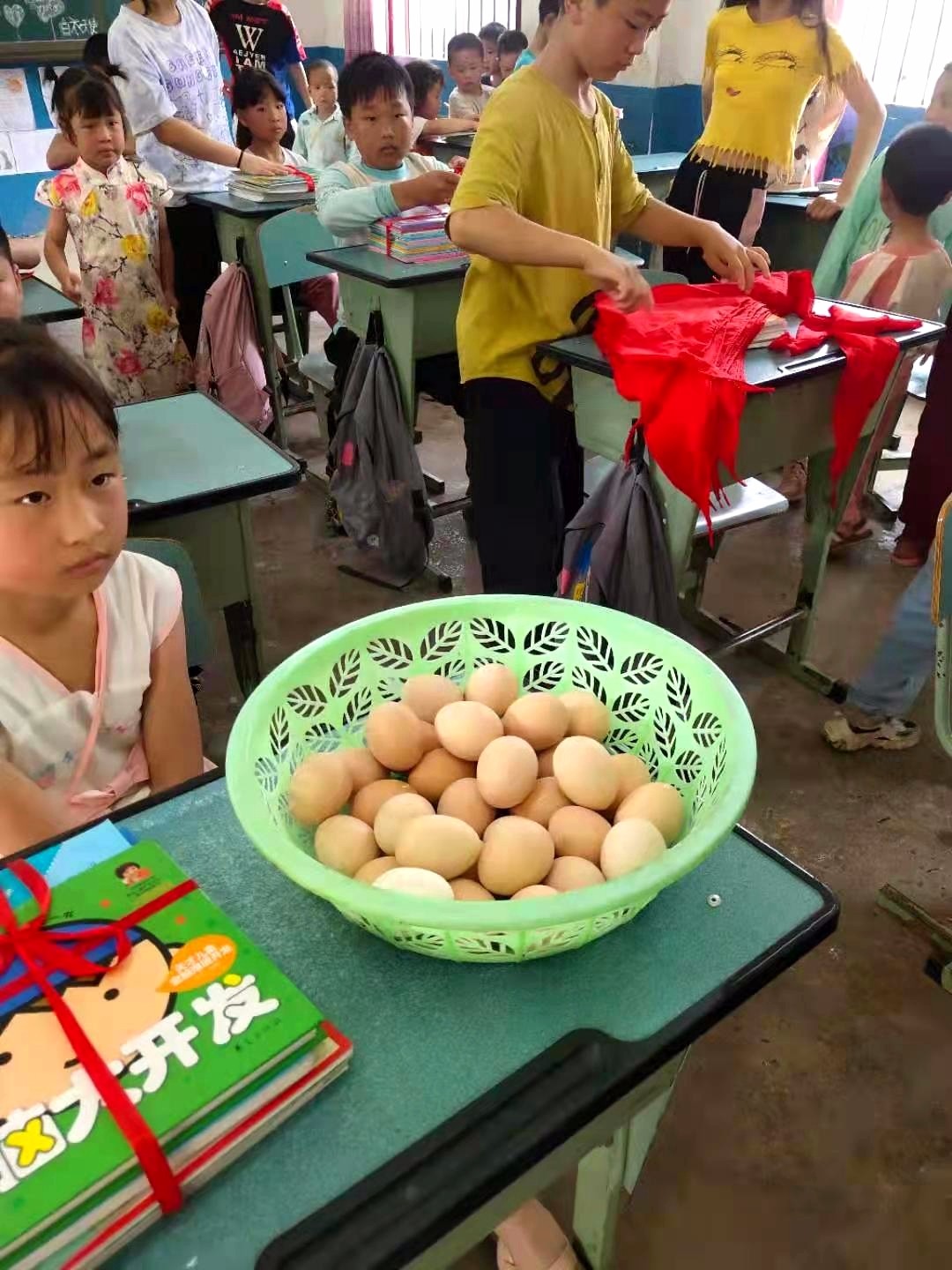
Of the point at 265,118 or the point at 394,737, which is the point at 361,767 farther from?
the point at 265,118

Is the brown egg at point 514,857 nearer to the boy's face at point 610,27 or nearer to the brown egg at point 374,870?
the brown egg at point 374,870

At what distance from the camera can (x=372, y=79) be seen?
250 centimetres

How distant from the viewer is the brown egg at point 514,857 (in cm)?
71

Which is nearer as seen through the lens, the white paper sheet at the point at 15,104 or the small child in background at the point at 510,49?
the small child in background at the point at 510,49

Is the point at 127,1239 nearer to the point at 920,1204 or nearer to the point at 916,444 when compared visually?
the point at 920,1204

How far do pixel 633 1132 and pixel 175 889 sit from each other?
0.52 meters

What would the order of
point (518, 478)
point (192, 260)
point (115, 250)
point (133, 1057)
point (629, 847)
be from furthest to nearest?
point (192, 260), point (115, 250), point (518, 478), point (629, 847), point (133, 1057)

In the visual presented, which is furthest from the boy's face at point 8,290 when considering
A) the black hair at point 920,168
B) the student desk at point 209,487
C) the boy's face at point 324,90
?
the boy's face at point 324,90

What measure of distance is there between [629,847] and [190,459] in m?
1.19

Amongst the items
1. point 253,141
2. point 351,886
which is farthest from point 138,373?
point 351,886

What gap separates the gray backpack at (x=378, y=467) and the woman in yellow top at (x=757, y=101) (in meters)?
1.46

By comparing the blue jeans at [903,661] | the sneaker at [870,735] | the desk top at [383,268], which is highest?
the desk top at [383,268]

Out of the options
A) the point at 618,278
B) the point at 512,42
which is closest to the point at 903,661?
the point at 618,278

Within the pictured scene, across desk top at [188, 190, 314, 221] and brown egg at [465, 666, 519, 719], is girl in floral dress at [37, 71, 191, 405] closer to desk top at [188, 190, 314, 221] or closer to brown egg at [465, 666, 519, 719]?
desk top at [188, 190, 314, 221]
